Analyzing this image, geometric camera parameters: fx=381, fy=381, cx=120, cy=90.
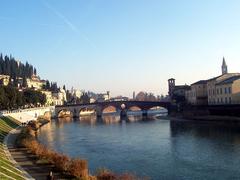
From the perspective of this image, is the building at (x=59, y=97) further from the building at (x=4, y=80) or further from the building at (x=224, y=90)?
the building at (x=224, y=90)

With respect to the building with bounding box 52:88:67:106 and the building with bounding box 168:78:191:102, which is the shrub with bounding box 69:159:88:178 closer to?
the building with bounding box 168:78:191:102

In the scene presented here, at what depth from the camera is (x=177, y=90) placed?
122 m

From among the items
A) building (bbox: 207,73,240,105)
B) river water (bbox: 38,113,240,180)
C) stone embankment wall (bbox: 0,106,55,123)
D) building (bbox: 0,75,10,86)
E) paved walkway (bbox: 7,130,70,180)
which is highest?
building (bbox: 0,75,10,86)

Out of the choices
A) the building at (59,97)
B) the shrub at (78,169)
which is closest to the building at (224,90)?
the shrub at (78,169)

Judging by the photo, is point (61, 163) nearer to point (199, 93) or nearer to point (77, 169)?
point (77, 169)

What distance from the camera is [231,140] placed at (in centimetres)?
4419

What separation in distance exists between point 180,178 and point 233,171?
447cm

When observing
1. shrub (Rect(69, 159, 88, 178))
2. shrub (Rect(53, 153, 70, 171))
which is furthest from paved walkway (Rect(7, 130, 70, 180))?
shrub (Rect(69, 159, 88, 178))

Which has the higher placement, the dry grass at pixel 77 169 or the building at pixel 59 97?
the building at pixel 59 97

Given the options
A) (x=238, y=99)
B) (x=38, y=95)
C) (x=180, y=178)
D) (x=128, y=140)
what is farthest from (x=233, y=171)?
(x=38, y=95)

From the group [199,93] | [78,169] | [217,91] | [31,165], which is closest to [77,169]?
[78,169]

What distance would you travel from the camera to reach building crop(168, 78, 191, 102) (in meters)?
115

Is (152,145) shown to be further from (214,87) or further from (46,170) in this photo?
(214,87)

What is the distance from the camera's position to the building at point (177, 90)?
115156 millimetres
